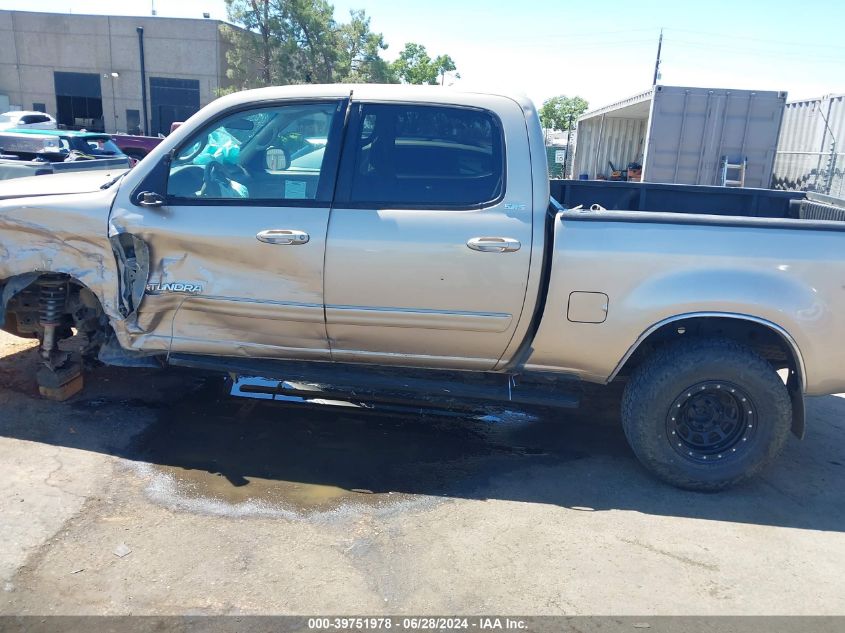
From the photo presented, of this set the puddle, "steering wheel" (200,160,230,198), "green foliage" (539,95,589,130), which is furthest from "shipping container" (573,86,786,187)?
"green foliage" (539,95,589,130)

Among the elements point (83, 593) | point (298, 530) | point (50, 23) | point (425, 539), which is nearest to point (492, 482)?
point (425, 539)

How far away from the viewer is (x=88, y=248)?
4012mm

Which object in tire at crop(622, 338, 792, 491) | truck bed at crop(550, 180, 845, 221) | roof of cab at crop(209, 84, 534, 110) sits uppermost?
roof of cab at crop(209, 84, 534, 110)

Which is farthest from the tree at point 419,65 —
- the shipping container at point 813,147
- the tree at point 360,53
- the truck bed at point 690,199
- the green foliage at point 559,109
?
the truck bed at point 690,199

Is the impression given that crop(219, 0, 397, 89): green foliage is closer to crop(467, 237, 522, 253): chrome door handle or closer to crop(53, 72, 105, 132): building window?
crop(53, 72, 105, 132): building window

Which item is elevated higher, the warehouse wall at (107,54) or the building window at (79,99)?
the warehouse wall at (107,54)

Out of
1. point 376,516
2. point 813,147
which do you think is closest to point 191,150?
point 376,516

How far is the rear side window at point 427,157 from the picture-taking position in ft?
12.5

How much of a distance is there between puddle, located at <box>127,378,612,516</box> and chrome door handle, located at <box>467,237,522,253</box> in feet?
4.24

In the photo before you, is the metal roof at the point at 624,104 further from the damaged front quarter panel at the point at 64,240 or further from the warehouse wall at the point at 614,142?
the damaged front quarter panel at the point at 64,240

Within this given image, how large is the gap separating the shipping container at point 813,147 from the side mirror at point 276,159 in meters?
11.6

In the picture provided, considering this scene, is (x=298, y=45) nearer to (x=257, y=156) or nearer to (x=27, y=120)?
(x=27, y=120)

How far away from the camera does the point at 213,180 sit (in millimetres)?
4012

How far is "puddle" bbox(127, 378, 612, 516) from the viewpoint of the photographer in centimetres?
366
